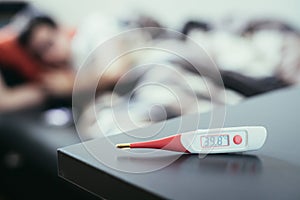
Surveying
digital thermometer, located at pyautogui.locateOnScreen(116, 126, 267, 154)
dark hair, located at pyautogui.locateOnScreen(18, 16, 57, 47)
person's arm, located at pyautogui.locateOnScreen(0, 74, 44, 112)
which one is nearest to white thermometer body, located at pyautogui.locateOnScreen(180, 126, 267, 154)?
digital thermometer, located at pyautogui.locateOnScreen(116, 126, 267, 154)

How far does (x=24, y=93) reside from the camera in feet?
7.04

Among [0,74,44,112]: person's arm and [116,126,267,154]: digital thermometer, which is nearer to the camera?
[116,126,267,154]: digital thermometer

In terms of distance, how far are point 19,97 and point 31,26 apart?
13.7 inches

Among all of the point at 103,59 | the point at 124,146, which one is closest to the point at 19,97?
the point at 103,59

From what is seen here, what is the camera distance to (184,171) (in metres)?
0.57

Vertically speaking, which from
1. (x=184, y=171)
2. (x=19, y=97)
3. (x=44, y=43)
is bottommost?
(x=184, y=171)

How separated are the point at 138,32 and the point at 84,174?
4.67 ft

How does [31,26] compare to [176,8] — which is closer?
[176,8]

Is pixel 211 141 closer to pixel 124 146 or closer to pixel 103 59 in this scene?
pixel 124 146

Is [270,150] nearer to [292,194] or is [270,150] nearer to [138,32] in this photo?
[292,194]

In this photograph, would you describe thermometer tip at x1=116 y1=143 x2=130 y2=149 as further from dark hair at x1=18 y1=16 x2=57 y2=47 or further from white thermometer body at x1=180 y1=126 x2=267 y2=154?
dark hair at x1=18 y1=16 x2=57 y2=47

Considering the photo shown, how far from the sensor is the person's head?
2195 millimetres

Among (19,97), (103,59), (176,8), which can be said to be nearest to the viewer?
(103,59)

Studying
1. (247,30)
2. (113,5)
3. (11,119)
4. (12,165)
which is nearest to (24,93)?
(11,119)
